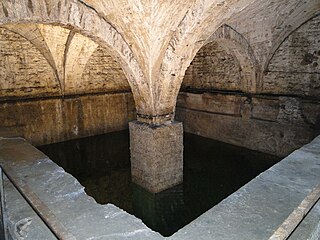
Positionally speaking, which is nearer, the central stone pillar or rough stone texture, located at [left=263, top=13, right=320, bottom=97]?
the central stone pillar

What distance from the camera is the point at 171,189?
15.2 feet

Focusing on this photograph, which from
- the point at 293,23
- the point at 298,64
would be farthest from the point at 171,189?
the point at 293,23

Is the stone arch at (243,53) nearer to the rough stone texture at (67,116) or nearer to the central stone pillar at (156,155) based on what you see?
the central stone pillar at (156,155)

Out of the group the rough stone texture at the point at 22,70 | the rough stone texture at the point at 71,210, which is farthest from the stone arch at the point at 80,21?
the rough stone texture at the point at 22,70

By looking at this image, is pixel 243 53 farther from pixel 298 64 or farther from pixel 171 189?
pixel 171 189

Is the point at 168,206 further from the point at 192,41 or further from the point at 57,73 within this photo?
the point at 57,73

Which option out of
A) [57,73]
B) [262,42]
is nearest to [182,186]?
[262,42]

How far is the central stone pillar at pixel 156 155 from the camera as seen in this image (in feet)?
14.3

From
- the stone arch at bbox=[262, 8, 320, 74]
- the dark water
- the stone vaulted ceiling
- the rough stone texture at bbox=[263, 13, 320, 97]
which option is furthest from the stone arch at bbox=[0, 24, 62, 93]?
the rough stone texture at bbox=[263, 13, 320, 97]

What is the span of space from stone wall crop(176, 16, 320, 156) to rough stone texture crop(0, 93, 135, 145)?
235cm

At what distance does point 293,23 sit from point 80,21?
467 cm

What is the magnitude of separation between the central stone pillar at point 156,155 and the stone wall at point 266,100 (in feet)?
10.1

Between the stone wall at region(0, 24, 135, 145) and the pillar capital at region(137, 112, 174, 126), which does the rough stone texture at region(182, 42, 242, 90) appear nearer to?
the stone wall at region(0, 24, 135, 145)

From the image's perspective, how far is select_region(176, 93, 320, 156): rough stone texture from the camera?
5844 mm
